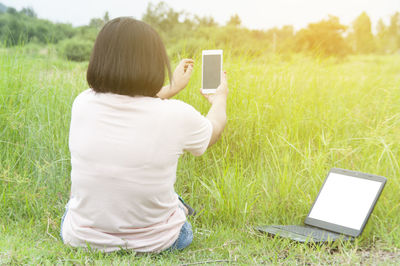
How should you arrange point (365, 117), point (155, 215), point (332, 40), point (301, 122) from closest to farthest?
point (155, 215) < point (301, 122) < point (365, 117) < point (332, 40)

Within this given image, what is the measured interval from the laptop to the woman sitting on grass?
2.71 ft

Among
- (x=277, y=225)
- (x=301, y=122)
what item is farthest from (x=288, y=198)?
(x=301, y=122)

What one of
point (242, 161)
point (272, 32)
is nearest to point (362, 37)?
point (272, 32)

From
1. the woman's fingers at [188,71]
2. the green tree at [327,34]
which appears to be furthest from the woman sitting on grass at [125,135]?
the green tree at [327,34]

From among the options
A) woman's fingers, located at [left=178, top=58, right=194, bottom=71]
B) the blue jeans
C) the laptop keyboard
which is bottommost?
the laptop keyboard

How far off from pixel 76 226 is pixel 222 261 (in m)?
0.70

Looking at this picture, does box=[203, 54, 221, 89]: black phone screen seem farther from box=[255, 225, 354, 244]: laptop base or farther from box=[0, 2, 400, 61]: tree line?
box=[0, 2, 400, 61]: tree line

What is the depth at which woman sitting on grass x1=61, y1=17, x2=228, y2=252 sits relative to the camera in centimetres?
191

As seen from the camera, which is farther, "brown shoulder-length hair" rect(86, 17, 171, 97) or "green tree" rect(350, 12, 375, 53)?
"green tree" rect(350, 12, 375, 53)

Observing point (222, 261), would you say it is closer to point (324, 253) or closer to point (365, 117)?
point (324, 253)

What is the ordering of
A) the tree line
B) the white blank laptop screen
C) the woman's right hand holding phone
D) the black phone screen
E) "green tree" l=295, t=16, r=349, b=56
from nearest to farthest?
the woman's right hand holding phone → the white blank laptop screen → the black phone screen → the tree line → "green tree" l=295, t=16, r=349, b=56

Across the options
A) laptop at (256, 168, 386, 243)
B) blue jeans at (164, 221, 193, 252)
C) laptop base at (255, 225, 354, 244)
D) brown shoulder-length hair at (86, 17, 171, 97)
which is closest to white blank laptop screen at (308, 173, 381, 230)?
laptop at (256, 168, 386, 243)

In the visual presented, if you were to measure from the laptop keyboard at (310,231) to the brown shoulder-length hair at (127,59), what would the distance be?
1191mm

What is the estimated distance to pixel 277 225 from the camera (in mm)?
2664
